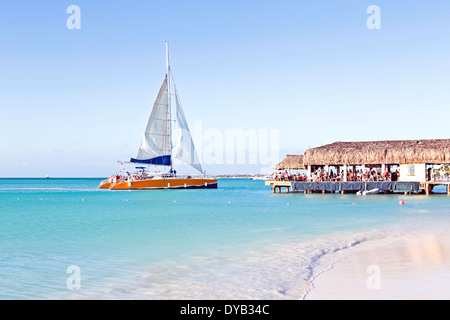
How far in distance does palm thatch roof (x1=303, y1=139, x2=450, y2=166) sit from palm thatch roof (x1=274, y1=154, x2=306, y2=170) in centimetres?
537

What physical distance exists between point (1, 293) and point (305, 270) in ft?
18.0

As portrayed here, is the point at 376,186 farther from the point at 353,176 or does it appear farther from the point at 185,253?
the point at 185,253

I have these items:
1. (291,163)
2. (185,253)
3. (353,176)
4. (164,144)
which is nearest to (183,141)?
(164,144)

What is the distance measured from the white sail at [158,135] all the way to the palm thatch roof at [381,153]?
59.2 feet

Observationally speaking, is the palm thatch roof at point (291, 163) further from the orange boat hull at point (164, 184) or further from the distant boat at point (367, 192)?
the orange boat hull at point (164, 184)

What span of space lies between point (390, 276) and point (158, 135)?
1823 inches

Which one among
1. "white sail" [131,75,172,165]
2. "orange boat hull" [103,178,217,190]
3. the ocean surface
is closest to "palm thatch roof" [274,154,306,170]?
"orange boat hull" [103,178,217,190]

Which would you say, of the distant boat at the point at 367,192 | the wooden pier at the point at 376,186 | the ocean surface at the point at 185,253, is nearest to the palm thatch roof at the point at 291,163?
the wooden pier at the point at 376,186

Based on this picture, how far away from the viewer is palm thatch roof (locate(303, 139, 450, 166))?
36938 mm

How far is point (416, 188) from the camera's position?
1484 inches

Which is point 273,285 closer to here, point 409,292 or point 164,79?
point 409,292

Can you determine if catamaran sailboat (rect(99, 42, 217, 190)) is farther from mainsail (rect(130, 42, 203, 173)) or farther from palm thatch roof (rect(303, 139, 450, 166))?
palm thatch roof (rect(303, 139, 450, 166))

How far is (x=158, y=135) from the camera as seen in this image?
175ft

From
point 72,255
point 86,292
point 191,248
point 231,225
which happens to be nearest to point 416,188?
point 231,225
